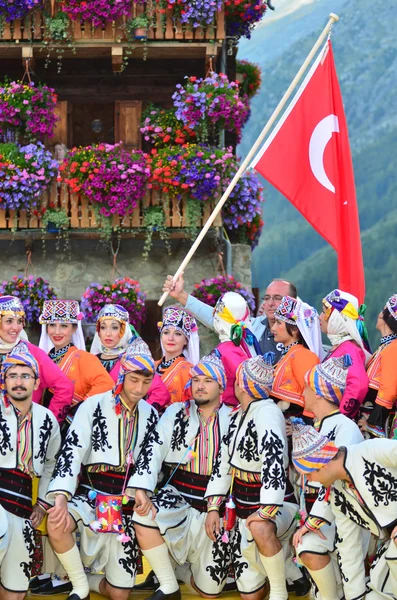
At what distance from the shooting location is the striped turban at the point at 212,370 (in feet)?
23.2

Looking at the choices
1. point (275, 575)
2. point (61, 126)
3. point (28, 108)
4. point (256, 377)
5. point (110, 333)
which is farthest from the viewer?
point (61, 126)

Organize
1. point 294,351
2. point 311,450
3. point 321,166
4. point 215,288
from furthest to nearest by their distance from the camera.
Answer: point 215,288 → point 321,166 → point 294,351 → point 311,450

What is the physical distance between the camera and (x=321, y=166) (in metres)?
8.42

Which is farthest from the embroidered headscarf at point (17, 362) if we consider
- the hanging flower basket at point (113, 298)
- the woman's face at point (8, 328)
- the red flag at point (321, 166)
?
the hanging flower basket at point (113, 298)

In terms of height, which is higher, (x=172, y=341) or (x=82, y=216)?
(x=82, y=216)

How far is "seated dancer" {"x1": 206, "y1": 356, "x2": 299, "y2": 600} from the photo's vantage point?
6.64 meters

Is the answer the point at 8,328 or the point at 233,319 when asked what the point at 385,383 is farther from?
the point at 8,328

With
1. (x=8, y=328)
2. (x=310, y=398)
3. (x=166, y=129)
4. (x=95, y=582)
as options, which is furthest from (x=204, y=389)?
(x=166, y=129)

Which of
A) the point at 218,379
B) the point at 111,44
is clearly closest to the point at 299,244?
the point at 111,44

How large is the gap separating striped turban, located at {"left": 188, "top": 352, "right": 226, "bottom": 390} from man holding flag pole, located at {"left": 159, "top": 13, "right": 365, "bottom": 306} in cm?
157

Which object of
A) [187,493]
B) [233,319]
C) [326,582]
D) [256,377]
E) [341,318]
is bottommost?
[326,582]

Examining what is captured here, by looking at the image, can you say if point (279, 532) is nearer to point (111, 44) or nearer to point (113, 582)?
point (113, 582)

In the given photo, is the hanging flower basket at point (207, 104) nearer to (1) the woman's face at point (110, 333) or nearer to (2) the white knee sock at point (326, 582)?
(1) the woman's face at point (110, 333)

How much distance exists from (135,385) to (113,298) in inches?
220
